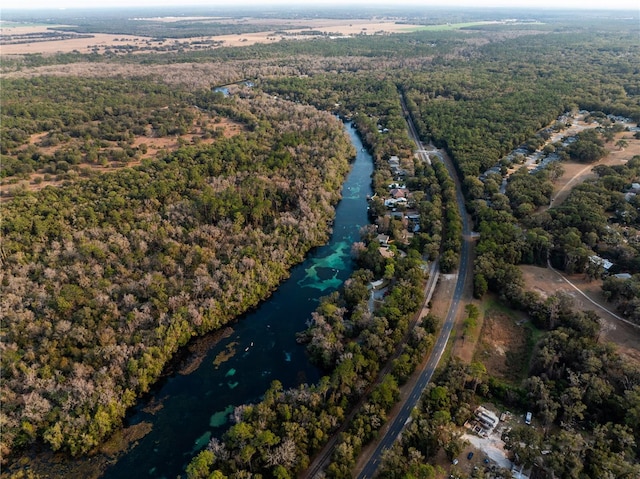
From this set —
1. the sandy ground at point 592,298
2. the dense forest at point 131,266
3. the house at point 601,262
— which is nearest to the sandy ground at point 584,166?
the house at point 601,262

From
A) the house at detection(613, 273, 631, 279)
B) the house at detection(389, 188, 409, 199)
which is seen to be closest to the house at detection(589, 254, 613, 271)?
the house at detection(613, 273, 631, 279)

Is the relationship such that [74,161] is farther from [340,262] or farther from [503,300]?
[503,300]

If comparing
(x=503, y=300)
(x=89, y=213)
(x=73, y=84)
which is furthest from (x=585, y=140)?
(x=73, y=84)

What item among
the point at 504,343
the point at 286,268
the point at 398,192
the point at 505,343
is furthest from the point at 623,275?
the point at 286,268

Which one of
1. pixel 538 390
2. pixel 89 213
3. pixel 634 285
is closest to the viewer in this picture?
pixel 538 390

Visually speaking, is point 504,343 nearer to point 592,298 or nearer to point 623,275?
point 592,298

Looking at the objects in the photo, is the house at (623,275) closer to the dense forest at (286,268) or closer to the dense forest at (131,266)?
the dense forest at (286,268)
